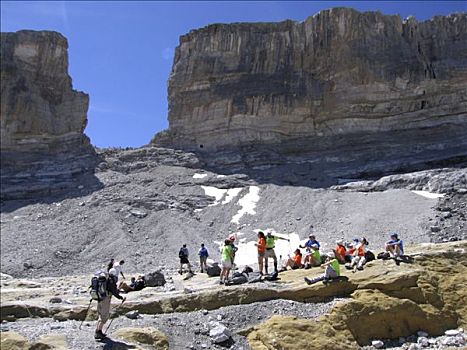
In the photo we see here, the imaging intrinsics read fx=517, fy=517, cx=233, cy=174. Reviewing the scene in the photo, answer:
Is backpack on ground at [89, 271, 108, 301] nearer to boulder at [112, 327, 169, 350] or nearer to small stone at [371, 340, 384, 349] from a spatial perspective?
boulder at [112, 327, 169, 350]

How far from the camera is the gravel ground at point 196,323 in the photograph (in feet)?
37.2

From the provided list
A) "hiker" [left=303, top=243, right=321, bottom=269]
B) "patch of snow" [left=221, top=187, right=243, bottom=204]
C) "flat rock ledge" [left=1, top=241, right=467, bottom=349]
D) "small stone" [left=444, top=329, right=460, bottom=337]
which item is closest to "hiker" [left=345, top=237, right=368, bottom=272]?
"flat rock ledge" [left=1, top=241, right=467, bottom=349]

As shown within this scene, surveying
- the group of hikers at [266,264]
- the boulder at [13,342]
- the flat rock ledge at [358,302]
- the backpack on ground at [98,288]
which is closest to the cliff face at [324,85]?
the group of hikers at [266,264]

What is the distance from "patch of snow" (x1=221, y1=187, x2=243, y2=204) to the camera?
40938 mm

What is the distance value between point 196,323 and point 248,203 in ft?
91.8

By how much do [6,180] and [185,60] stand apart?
73.7 feet

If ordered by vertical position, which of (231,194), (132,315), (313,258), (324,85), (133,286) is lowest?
(132,315)

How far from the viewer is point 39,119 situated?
52.9 m

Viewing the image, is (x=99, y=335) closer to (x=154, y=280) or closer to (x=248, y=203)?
(x=154, y=280)

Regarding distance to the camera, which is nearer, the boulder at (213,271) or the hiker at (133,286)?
the hiker at (133,286)

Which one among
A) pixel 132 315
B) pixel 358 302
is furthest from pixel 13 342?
pixel 358 302

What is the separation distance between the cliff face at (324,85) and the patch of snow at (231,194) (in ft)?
26.3

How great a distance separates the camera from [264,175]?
44.9 meters

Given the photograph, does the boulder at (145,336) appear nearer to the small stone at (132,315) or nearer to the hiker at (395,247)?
the small stone at (132,315)
